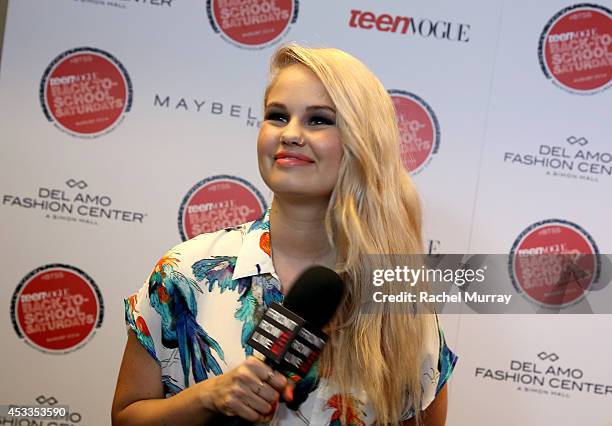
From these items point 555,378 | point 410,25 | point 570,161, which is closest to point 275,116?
point 410,25

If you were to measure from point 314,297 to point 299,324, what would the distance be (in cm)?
7

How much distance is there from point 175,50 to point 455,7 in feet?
3.07

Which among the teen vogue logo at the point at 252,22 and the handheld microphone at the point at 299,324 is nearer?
the handheld microphone at the point at 299,324

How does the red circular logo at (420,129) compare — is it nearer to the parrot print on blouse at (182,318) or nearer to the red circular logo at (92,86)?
the red circular logo at (92,86)

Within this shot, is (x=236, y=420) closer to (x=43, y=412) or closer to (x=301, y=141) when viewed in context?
(x=301, y=141)

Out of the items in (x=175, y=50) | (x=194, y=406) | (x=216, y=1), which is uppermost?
(x=216, y=1)

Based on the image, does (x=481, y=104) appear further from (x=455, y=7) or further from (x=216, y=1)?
(x=216, y=1)

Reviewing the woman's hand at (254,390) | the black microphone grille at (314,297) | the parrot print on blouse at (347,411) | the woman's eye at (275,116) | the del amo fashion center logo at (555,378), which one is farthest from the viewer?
the del amo fashion center logo at (555,378)

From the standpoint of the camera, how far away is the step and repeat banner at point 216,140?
→ 235cm

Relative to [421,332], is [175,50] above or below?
above

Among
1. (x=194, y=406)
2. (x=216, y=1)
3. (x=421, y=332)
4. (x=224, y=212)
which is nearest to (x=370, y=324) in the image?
(x=421, y=332)

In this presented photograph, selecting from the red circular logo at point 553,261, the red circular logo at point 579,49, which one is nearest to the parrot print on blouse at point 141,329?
the red circular logo at point 553,261

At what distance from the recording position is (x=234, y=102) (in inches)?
94.8

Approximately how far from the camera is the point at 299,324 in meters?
1.13
